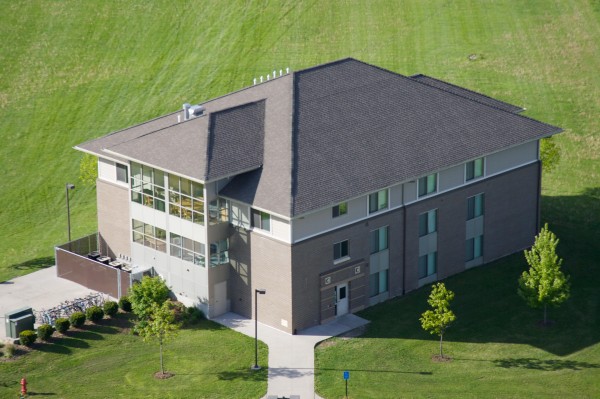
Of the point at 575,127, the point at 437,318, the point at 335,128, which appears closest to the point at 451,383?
the point at 437,318

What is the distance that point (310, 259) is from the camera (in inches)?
2776

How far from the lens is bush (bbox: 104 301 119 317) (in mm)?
72688

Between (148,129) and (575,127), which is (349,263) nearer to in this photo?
(148,129)

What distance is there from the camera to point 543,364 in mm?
67812

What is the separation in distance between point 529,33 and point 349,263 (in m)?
55.9

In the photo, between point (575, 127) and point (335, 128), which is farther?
point (575, 127)

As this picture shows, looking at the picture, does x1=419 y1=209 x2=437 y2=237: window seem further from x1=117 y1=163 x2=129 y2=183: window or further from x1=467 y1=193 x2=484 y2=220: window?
x1=117 y1=163 x2=129 y2=183: window

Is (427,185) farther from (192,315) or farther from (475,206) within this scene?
(192,315)

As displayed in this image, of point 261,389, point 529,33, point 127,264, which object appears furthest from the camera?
point 529,33

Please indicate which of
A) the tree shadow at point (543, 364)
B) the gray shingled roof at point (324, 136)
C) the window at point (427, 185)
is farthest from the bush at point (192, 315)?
the tree shadow at point (543, 364)

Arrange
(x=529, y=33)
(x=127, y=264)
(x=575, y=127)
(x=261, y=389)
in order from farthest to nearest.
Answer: (x=529, y=33) → (x=575, y=127) → (x=127, y=264) → (x=261, y=389)

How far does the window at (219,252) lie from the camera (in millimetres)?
72312

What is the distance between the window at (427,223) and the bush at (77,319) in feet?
73.2

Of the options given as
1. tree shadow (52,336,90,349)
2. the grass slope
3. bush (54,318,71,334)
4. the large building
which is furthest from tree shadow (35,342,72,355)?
the grass slope
